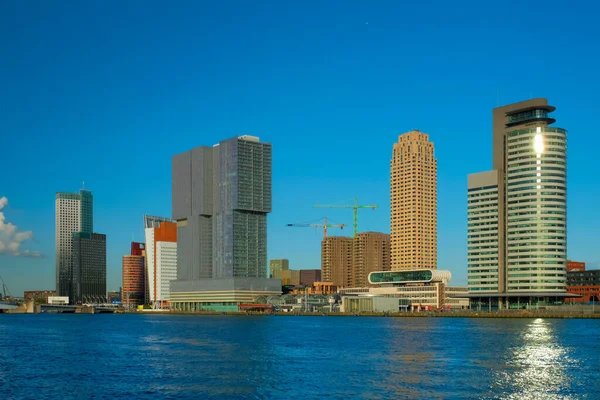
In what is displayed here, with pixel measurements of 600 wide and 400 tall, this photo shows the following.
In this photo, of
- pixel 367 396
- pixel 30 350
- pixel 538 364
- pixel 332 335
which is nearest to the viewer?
pixel 367 396

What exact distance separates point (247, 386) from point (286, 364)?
67.7 ft

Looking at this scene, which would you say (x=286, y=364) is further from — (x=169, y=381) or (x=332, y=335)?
(x=332, y=335)

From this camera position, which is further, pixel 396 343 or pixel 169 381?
pixel 396 343

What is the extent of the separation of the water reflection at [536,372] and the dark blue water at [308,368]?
12 cm

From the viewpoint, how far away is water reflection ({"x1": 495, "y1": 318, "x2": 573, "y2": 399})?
7678 cm

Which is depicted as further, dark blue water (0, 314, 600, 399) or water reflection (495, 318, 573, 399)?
dark blue water (0, 314, 600, 399)

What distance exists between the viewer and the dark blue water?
78188 mm

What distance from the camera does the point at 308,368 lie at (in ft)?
321

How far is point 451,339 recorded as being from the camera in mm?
143500

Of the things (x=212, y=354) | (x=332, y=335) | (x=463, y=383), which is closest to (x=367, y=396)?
(x=463, y=383)

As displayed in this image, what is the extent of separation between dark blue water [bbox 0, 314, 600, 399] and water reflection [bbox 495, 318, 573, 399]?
0.38 feet

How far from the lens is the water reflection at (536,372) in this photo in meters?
76.8

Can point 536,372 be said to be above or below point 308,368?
above

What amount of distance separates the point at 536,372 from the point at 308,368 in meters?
27.5
